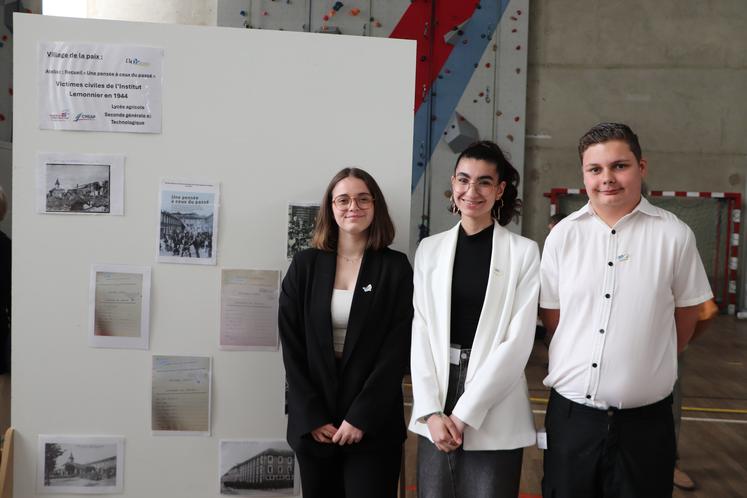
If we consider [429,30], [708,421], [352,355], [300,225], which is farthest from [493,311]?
[429,30]

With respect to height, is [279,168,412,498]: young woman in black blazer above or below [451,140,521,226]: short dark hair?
below

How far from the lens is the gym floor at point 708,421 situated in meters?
3.26

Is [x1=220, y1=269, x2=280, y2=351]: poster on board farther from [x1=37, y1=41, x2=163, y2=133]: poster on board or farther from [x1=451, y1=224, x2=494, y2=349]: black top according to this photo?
[x1=451, y1=224, x2=494, y2=349]: black top

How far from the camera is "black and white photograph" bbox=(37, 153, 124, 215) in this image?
2.40 meters

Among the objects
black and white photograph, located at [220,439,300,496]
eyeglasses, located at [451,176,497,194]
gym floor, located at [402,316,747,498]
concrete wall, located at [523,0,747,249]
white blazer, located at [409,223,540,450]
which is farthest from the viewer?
concrete wall, located at [523,0,747,249]

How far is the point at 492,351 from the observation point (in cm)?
188

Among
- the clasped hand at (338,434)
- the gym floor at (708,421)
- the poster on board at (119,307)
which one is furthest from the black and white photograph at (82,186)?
the gym floor at (708,421)

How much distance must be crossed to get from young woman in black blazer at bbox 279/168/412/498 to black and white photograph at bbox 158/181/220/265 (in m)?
0.46

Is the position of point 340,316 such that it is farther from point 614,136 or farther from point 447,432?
point 614,136

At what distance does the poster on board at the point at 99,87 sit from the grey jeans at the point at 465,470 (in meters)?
1.48

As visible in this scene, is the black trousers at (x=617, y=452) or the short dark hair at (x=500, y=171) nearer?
the black trousers at (x=617, y=452)

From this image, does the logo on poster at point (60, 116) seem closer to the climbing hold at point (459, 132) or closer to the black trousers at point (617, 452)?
the black trousers at point (617, 452)

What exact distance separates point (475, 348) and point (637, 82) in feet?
22.6

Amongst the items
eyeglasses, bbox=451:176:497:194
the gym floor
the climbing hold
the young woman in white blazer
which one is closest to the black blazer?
the young woman in white blazer
